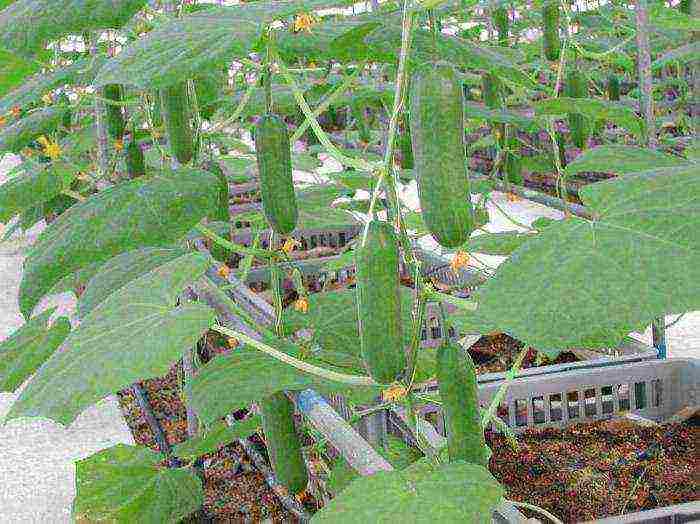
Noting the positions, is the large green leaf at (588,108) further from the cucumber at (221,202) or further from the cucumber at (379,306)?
the cucumber at (379,306)

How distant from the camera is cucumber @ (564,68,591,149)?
2057 mm

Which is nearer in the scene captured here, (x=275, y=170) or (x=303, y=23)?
(x=275, y=170)

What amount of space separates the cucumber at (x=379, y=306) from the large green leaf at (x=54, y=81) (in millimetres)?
659

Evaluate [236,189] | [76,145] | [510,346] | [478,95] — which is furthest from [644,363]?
[478,95]

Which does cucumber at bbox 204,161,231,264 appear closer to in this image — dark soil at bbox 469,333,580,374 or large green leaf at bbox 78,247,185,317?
large green leaf at bbox 78,247,185,317

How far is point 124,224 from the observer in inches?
40.5

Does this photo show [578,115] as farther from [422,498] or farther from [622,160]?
[422,498]

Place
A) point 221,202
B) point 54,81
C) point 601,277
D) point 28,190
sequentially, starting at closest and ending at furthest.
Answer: point 601,277 < point 54,81 < point 221,202 < point 28,190

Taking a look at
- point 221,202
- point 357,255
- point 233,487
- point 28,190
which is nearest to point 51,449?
point 233,487

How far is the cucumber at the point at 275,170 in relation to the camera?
3.19ft

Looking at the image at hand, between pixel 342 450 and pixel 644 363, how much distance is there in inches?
28.8

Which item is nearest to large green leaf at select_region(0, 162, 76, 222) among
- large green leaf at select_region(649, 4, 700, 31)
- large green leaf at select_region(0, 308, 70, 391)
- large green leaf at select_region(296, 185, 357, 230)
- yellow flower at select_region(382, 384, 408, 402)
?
large green leaf at select_region(0, 308, 70, 391)

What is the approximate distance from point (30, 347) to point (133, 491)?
0.28 meters

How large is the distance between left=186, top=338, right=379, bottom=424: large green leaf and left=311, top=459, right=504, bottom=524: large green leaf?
22 centimetres
